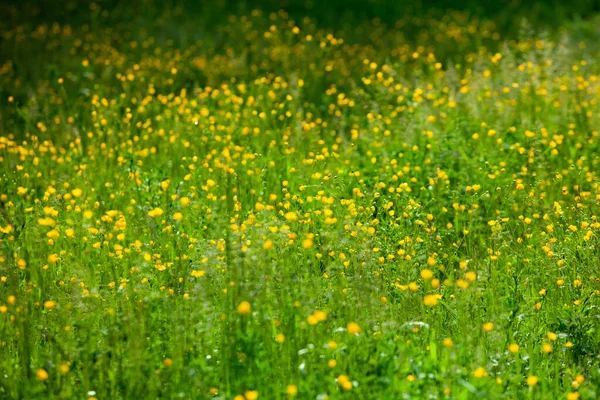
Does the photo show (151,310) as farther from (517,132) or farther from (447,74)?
(447,74)

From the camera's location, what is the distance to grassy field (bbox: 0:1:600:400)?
338cm

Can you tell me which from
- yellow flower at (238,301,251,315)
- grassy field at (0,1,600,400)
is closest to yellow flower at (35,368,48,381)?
grassy field at (0,1,600,400)

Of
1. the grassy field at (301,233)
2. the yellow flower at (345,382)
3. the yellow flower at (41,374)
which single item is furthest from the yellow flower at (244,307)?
the yellow flower at (41,374)

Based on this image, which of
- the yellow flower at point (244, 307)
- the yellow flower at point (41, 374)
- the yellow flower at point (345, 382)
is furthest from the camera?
the yellow flower at point (244, 307)

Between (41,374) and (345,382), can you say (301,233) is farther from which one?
(41,374)

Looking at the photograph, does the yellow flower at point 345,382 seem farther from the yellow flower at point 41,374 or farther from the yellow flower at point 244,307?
the yellow flower at point 41,374

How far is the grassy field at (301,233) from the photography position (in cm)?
338

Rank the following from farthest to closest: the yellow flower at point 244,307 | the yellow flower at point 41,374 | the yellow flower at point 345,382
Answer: the yellow flower at point 244,307, the yellow flower at point 41,374, the yellow flower at point 345,382

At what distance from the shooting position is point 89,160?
6.11 m

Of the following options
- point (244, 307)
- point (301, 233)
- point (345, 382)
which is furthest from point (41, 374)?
point (301, 233)

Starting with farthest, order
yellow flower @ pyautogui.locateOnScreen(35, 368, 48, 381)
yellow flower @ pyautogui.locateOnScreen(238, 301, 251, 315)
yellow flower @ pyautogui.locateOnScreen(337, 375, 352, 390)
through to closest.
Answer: yellow flower @ pyautogui.locateOnScreen(238, 301, 251, 315) < yellow flower @ pyautogui.locateOnScreen(35, 368, 48, 381) < yellow flower @ pyautogui.locateOnScreen(337, 375, 352, 390)

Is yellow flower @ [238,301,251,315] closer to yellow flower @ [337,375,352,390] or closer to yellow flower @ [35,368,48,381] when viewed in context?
yellow flower @ [337,375,352,390]

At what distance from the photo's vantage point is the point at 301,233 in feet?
14.3

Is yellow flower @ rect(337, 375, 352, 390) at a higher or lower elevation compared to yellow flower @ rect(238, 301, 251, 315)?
lower
